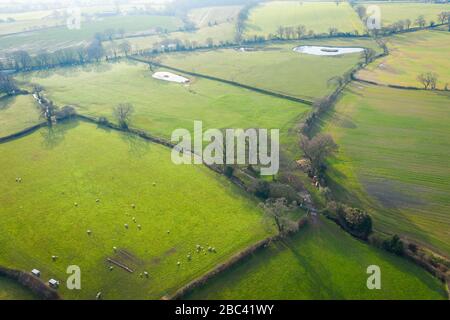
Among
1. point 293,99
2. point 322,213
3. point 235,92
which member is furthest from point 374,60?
point 322,213

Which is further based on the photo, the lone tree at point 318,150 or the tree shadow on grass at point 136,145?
the tree shadow on grass at point 136,145

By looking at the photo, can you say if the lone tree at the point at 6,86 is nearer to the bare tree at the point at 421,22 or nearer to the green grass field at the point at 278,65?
the green grass field at the point at 278,65

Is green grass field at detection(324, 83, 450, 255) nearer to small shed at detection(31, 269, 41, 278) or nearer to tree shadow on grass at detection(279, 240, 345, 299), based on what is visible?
tree shadow on grass at detection(279, 240, 345, 299)

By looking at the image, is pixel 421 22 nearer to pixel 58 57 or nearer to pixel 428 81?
pixel 428 81

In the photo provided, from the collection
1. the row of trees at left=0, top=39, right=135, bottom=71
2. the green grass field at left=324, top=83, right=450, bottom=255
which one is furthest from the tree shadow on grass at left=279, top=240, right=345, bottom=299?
the row of trees at left=0, top=39, right=135, bottom=71

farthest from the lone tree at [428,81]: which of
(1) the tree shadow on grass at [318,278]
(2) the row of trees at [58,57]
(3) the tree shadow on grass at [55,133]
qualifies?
(2) the row of trees at [58,57]

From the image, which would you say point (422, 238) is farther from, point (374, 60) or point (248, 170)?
point (374, 60)

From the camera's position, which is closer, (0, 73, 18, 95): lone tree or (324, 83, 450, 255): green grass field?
(324, 83, 450, 255): green grass field

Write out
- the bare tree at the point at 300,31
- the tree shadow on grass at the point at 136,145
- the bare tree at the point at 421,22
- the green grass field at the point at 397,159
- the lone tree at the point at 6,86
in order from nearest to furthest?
the green grass field at the point at 397,159, the tree shadow on grass at the point at 136,145, the lone tree at the point at 6,86, the bare tree at the point at 300,31, the bare tree at the point at 421,22
